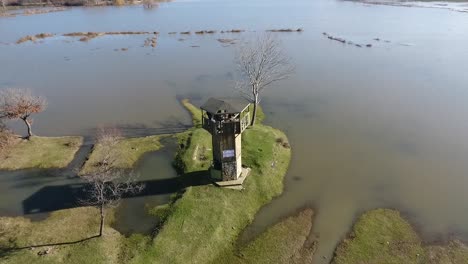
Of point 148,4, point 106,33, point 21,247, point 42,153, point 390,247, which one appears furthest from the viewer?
point 148,4

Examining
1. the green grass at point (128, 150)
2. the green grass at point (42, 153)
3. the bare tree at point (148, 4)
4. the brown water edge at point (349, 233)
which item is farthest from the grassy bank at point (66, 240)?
the bare tree at point (148, 4)

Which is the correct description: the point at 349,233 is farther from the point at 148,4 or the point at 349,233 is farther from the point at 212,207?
the point at 148,4

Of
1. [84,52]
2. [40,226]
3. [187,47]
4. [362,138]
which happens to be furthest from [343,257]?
[84,52]

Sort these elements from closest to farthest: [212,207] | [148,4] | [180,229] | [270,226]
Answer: [180,229] < [270,226] < [212,207] < [148,4]

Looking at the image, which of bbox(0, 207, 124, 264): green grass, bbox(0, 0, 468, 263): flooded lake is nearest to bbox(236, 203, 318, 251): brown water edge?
bbox(0, 0, 468, 263): flooded lake

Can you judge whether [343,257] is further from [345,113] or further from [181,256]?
[345,113]

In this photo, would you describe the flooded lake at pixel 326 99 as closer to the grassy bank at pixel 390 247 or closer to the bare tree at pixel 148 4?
the grassy bank at pixel 390 247

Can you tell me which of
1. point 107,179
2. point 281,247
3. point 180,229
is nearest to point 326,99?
point 281,247
